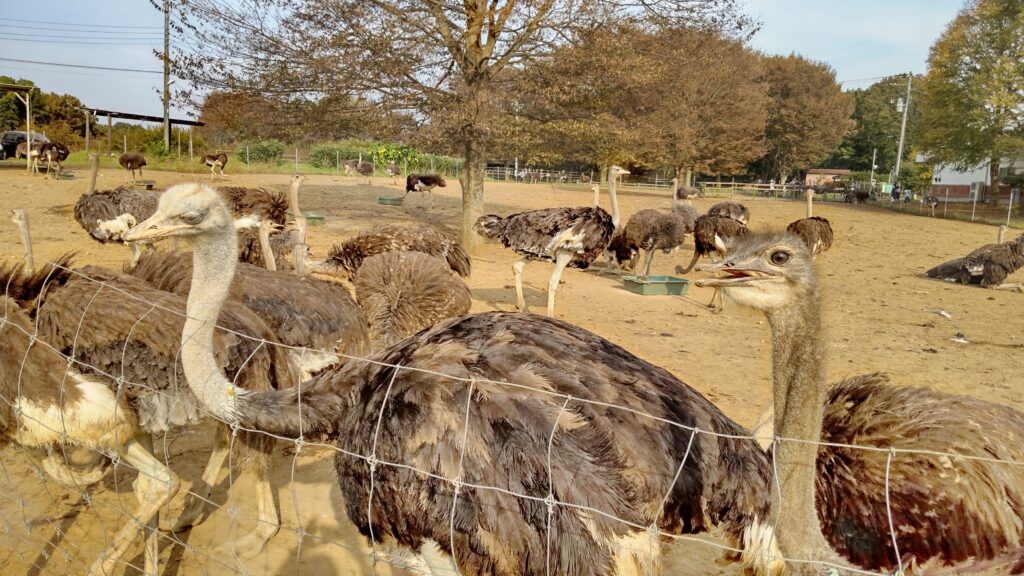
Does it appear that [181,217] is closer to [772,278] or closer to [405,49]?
[772,278]

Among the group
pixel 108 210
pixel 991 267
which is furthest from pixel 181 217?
pixel 991 267

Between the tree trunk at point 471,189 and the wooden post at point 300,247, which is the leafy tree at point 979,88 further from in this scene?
the wooden post at point 300,247

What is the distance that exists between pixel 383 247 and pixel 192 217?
4.83 metres

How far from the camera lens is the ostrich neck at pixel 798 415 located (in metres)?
1.90

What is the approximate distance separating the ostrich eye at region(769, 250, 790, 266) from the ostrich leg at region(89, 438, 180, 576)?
267 cm

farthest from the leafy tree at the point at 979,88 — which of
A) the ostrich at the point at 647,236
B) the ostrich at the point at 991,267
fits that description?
the ostrich at the point at 647,236

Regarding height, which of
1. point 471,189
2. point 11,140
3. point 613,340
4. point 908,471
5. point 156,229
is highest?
point 11,140

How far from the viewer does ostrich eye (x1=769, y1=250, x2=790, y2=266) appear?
1970 mm

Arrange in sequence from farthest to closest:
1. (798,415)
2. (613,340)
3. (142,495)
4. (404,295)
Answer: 1. (613,340)
2. (404,295)
3. (142,495)
4. (798,415)

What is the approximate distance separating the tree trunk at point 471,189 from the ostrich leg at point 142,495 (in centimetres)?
946

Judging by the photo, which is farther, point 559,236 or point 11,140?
point 11,140

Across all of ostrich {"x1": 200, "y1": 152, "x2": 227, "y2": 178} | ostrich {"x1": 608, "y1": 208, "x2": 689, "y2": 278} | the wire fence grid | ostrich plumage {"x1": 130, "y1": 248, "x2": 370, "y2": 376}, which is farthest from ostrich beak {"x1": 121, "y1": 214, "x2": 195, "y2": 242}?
ostrich {"x1": 200, "y1": 152, "x2": 227, "y2": 178}

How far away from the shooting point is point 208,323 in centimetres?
278

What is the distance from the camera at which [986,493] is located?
2602mm
